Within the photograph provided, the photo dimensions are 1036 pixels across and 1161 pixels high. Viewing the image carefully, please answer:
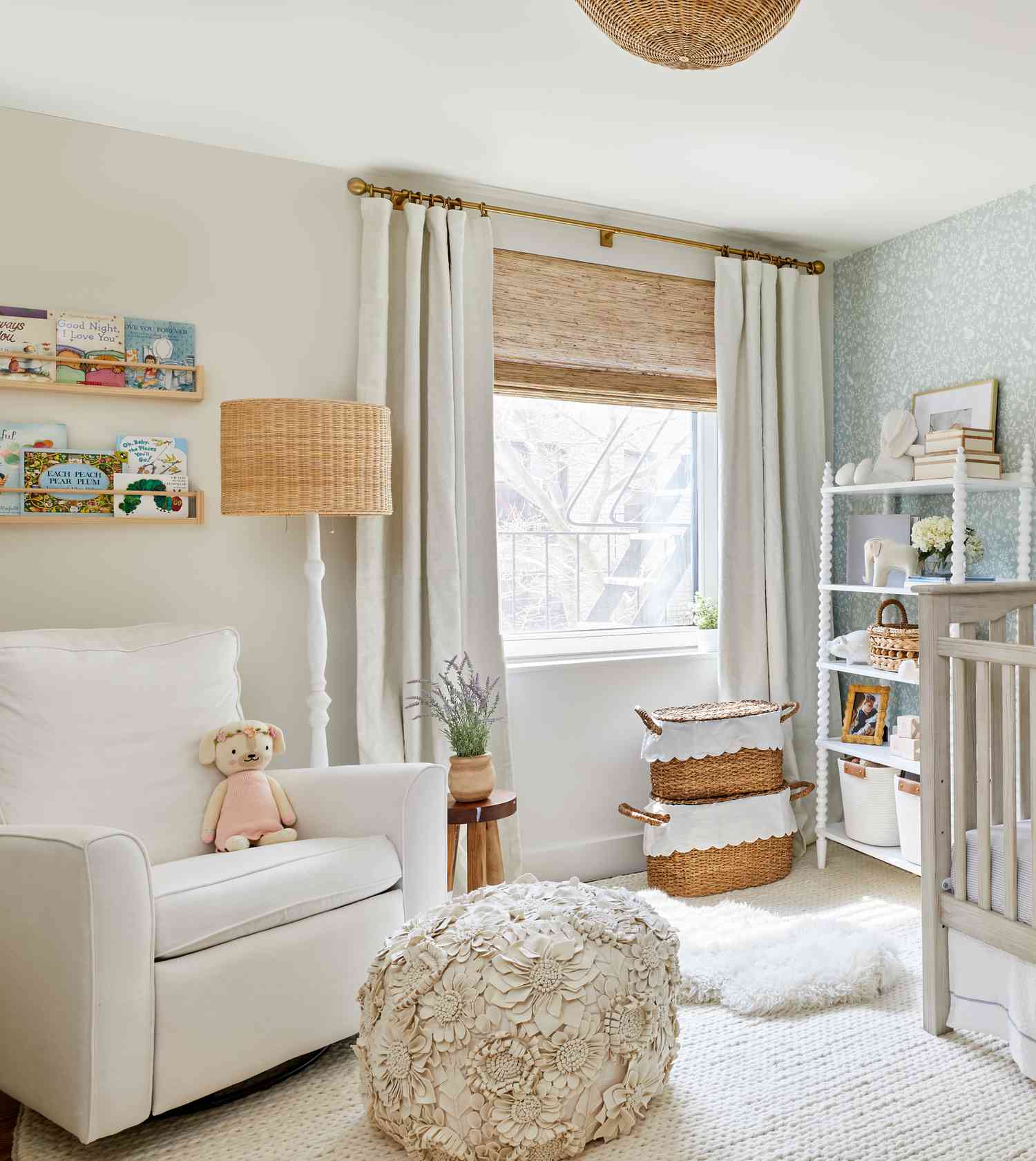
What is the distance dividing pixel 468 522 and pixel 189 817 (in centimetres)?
132

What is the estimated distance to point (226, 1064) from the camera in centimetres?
177

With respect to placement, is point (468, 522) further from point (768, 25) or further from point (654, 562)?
point (768, 25)

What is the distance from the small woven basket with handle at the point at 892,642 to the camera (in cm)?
304

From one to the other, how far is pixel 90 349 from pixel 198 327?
1.03 feet

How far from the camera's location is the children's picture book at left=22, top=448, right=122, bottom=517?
2506 mm

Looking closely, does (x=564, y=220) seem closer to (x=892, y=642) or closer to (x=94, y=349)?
(x=94, y=349)

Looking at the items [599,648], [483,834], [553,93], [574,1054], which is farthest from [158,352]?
[574,1054]

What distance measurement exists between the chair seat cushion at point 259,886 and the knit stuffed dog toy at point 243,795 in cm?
6

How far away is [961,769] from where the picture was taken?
2062mm

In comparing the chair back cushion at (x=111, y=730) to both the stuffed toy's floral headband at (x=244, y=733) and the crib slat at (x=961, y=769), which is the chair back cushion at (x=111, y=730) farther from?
the crib slat at (x=961, y=769)

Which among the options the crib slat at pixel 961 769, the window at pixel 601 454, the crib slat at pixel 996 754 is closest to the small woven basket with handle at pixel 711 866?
the window at pixel 601 454

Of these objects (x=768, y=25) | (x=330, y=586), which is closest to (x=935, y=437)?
(x=768, y=25)

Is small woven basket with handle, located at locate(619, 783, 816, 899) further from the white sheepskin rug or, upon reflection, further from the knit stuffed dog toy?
the knit stuffed dog toy

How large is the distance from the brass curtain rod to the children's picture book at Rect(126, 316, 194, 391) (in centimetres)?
72
